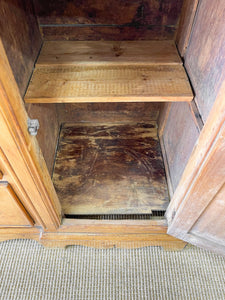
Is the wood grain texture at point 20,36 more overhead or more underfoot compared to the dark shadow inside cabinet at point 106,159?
more overhead

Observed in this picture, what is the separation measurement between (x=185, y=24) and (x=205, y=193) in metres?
0.66

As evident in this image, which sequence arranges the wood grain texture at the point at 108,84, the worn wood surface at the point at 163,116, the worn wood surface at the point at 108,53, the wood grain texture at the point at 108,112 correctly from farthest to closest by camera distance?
the wood grain texture at the point at 108,112 → the worn wood surface at the point at 163,116 → the worn wood surface at the point at 108,53 → the wood grain texture at the point at 108,84

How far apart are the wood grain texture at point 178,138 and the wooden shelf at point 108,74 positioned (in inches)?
5.1

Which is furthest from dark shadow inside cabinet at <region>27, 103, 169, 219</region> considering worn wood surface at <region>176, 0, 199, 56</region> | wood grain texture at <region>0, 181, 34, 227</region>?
worn wood surface at <region>176, 0, 199, 56</region>

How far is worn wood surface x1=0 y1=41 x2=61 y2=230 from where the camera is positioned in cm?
50

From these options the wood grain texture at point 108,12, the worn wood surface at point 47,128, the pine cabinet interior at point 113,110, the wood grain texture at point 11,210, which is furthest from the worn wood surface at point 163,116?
the wood grain texture at point 11,210

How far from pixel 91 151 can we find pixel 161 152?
405 millimetres

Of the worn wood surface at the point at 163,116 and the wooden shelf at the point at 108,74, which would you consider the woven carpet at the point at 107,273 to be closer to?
the worn wood surface at the point at 163,116

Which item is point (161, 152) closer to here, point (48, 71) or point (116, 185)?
point (116, 185)

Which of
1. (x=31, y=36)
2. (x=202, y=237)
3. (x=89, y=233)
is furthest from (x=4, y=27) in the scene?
(x=202, y=237)

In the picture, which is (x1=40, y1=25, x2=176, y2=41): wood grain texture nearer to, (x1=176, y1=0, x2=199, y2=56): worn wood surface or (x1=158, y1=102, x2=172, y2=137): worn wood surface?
(x1=176, y1=0, x2=199, y2=56): worn wood surface

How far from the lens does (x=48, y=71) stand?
2.95ft

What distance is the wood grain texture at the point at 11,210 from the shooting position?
0.77m

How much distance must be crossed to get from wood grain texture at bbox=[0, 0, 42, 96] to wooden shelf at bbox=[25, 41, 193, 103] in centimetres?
4
